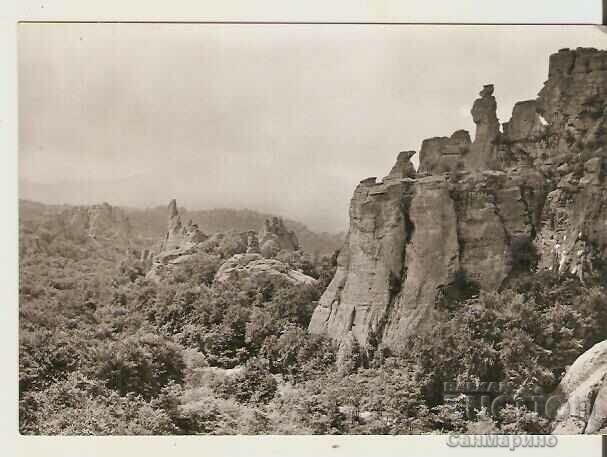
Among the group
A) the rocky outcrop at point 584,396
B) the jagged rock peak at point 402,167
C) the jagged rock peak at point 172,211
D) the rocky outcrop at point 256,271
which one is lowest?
the rocky outcrop at point 584,396

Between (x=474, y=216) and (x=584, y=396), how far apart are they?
1.74 metres

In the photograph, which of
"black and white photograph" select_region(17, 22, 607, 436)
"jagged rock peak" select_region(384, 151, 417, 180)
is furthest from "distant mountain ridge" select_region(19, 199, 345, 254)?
"jagged rock peak" select_region(384, 151, 417, 180)

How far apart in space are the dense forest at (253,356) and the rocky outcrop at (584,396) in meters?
0.09

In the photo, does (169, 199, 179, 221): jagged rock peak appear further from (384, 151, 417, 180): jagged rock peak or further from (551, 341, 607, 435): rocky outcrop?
(551, 341, 607, 435): rocky outcrop

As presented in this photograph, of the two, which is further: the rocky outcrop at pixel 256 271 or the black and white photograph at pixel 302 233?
the rocky outcrop at pixel 256 271

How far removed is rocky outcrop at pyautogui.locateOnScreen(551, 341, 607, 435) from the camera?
6.18 m

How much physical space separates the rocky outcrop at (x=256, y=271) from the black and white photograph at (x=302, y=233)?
2cm

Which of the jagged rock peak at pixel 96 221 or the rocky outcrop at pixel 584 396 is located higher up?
the jagged rock peak at pixel 96 221

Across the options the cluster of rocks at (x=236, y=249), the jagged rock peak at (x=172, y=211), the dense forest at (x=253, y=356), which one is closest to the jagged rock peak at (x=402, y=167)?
the dense forest at (x=253, y=356)

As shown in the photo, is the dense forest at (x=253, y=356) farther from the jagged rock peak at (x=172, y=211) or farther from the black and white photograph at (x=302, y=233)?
the jagged rock peak at (x=172, y=211)

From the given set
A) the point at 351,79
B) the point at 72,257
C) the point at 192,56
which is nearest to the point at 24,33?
the point at 192,56

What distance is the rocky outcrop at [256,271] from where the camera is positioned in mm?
6371
